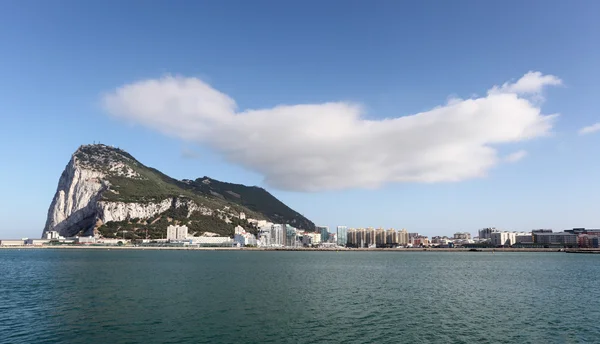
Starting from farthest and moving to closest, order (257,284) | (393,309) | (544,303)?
(257,284)
(544,303)
(393,309)

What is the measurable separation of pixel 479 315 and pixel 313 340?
20997 millimetres

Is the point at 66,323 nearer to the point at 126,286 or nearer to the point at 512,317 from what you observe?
the point at 126,286

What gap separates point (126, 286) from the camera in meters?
62.2

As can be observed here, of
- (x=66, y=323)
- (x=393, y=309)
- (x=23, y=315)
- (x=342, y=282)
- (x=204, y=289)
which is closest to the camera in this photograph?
(x=66, y=323)

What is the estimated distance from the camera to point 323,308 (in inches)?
1795

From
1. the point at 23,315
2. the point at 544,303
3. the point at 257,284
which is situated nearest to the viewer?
the point at 23,315

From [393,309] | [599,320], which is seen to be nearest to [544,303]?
[599,320]

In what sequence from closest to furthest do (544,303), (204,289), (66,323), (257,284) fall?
1. (66,323)
2. (544,303)
3. (204,289)
4. (257,284)

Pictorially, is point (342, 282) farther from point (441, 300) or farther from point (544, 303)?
point (544, 303)

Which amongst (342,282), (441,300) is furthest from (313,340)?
(342,282)

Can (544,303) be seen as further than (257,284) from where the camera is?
No

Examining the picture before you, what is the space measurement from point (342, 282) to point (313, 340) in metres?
41.5

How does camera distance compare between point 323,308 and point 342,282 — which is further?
point 342,282

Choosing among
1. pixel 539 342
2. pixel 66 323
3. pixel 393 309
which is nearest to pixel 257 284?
pixel 393 309
